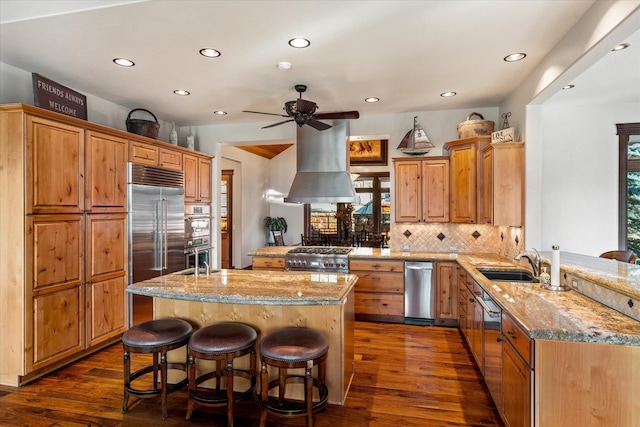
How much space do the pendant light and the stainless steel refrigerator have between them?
305cm

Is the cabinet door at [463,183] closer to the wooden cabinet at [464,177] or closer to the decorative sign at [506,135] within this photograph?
the wooden cabinet at [464,177]

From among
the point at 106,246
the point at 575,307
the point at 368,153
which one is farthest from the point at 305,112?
the point at 368,153

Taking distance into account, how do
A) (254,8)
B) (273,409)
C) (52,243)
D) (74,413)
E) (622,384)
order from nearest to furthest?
(622,384), (273,409), (254,8), (74,413), (52,243)

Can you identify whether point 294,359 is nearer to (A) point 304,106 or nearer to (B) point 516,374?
(B) point 516,374

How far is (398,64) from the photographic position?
128 inches

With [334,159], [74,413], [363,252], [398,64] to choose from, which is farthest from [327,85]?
[74,413]

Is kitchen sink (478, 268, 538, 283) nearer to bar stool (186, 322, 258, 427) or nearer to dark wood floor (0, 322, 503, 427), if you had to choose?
dark wood floor (0, 322, 503, 427)

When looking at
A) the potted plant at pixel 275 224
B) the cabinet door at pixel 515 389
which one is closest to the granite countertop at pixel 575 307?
the cabinet door at pixel 515 389

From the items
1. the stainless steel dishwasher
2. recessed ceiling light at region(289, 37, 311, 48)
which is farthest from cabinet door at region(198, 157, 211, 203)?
the stainless steel dishwasher

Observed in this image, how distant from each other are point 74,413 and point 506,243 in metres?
4.48

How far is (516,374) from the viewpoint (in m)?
1.94

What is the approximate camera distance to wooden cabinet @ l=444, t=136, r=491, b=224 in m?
4.27

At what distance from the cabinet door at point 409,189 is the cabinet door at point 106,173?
132 inches

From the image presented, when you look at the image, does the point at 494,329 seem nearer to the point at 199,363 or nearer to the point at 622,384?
the point at 622,384
